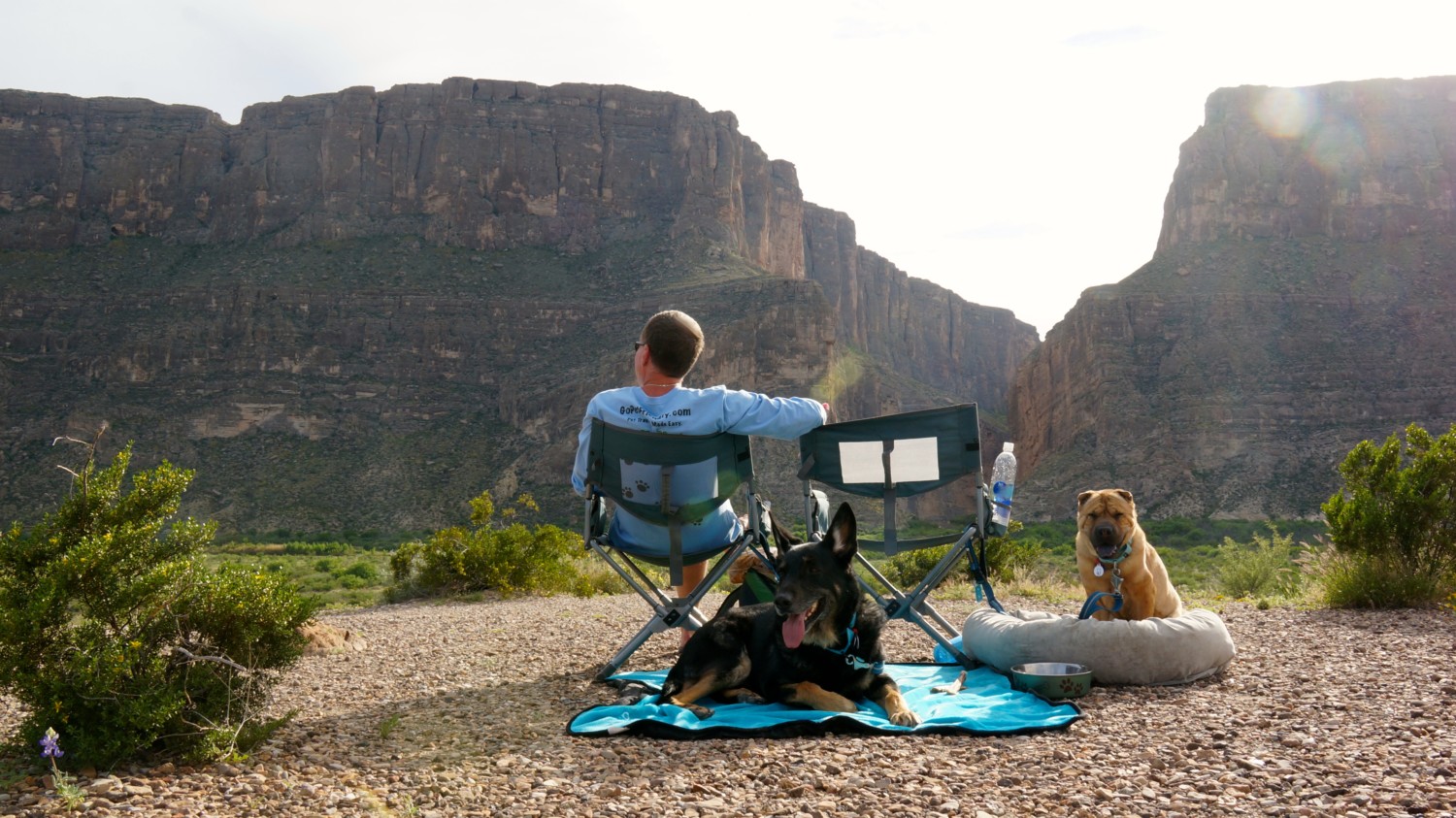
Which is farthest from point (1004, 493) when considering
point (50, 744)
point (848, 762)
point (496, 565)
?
point (496, 565)

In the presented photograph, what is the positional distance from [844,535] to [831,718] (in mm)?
756

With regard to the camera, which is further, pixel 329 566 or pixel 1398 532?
pixel 329 566

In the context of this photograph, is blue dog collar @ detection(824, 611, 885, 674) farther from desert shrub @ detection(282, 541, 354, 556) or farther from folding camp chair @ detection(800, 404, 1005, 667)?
desert shrub @ detection(282, 541, 354, 556)

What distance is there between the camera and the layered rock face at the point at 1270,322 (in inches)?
1879

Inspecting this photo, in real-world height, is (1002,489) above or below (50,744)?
above

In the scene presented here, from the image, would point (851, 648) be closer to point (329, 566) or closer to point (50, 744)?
point (50, 744)

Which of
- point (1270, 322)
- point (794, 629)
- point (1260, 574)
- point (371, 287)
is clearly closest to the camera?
point (794, 629)

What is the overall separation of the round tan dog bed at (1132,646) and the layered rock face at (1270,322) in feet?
143

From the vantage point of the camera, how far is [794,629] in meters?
3.96

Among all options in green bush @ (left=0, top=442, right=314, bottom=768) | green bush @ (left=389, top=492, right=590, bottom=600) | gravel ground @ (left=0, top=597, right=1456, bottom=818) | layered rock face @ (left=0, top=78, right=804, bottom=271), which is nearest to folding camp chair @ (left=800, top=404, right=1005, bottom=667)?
gravel ground @ (left=0, top=597, right=1456, bottom=818)

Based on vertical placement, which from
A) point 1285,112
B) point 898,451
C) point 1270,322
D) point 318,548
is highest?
point 1285,112

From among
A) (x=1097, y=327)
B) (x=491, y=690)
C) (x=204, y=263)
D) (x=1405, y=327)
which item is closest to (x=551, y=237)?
(x=204, y=263)

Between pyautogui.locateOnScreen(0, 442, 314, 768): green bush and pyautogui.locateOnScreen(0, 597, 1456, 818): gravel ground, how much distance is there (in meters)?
0.18

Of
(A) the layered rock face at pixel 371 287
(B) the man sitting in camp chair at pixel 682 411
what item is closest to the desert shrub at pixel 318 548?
(A) the layered rock face at pixel 371 287
